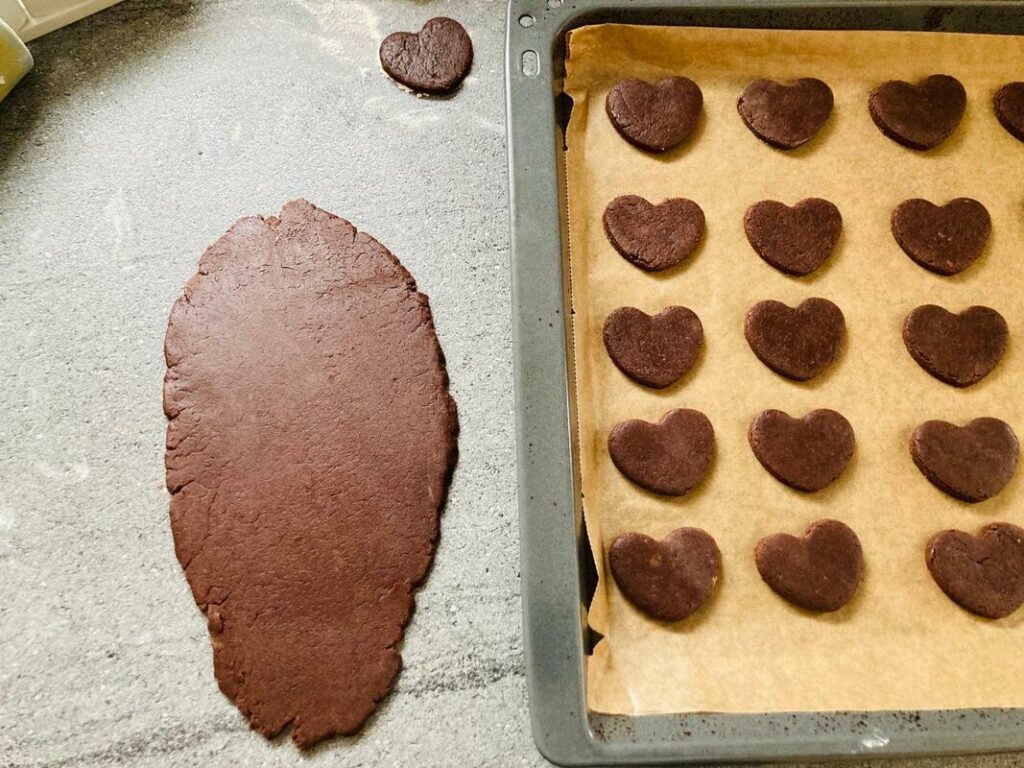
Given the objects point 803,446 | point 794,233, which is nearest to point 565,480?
point 803,446

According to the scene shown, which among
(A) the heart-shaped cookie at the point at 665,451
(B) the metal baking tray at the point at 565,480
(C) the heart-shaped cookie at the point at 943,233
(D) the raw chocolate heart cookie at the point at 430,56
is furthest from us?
(D) the raw chocolate heart cookie at the point at 430,56

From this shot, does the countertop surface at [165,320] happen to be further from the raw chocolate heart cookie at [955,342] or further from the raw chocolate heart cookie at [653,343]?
the raw chocolate heart cookie at [955,342]

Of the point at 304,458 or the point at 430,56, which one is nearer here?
the point at 304,458

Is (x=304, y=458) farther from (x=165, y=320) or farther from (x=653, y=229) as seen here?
(x=653, y=229)

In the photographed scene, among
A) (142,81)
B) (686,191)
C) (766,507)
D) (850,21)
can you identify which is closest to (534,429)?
(766,507)

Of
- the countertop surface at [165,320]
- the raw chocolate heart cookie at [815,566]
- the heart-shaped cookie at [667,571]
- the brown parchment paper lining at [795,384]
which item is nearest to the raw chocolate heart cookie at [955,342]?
the brown parchment paper lining at [795,384]

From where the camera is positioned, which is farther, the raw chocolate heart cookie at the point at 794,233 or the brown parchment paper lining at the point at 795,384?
the raw chocolate heart cookie at the point at 794,233
